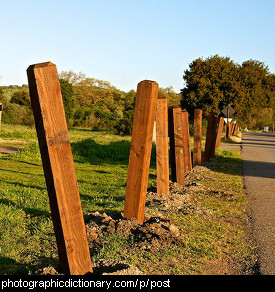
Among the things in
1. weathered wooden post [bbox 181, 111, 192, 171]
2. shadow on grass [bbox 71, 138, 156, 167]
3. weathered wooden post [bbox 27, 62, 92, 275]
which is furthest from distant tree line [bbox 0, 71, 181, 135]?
weathered wooden post [bbox 27, 62, 92, 275]

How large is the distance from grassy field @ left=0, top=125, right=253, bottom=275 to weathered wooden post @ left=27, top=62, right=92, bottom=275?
0.64 m

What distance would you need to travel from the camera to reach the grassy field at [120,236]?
162 inches

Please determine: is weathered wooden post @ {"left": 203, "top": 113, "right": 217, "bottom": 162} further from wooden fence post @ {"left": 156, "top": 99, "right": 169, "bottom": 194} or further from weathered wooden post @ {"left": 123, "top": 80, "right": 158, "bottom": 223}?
weathered wooden post @ {"left": 123, "top": 80, "right": 158, "bottom": 223}

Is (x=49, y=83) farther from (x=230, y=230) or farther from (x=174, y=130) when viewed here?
(x=174, y=130)

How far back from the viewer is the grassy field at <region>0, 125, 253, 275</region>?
4125 millimetres

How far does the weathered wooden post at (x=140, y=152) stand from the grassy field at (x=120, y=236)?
0.60 m

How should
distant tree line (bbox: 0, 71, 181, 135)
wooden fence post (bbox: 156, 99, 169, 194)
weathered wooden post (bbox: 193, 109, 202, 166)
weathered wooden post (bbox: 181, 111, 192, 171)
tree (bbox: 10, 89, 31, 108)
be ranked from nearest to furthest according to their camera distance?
wooden fence post (bbox: 156, 99, 169, 194), weathered wooden post (bbox: 181, 111, 192, 171), weathered wooden post (bbox: 193, 109, 202, 166), distant tree line (bbox: 0, 71, 181, 135), tree (bbox: 10, 89, 31, 108)

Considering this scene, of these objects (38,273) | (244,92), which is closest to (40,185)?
(38,273)

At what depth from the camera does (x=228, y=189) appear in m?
9.27

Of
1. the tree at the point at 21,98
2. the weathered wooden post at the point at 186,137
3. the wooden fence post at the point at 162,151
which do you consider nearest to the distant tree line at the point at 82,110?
the tree at the point at 21,98

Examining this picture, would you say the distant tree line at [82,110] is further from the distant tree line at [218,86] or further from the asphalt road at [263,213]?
the asphalt road at [263,213]

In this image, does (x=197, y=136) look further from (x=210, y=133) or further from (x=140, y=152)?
(x=140, y=152)

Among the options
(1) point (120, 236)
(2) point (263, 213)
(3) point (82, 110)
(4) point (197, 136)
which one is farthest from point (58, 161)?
(3) point (82, 110)

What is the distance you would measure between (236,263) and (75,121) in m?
46.0
